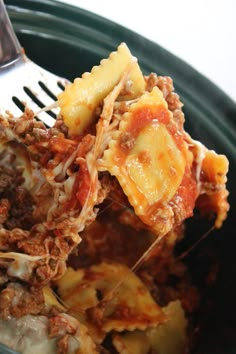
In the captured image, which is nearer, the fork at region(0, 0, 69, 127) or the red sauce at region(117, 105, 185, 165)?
the red sauce at region(117, 105, 185, 165)

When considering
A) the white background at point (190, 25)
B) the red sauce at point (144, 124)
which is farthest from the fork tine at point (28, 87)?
the white background at point (190, 25)

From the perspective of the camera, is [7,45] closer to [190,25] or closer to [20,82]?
[20,82]

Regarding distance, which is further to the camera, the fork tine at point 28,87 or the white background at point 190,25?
the white background at point 190,25

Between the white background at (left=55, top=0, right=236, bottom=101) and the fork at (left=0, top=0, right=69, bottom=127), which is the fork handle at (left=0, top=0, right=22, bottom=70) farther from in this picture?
the white background at (left=55, top=0, right=236, bottom=101)

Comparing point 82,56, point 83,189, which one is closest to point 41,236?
point 83,189

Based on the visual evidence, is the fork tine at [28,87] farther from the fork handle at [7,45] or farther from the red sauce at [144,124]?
the red sauce at [144,124]

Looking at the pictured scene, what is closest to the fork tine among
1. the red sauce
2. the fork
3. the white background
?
the fork

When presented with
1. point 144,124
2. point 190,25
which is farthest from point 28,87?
point 190,25

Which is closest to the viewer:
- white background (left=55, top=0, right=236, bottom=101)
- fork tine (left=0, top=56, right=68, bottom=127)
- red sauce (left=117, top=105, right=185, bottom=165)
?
red sauce (left=117, top=105, right=185, bottom=165)
